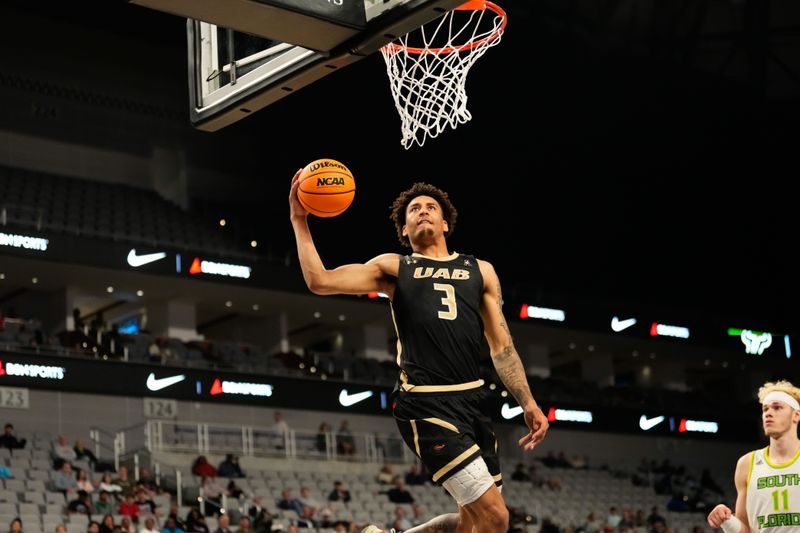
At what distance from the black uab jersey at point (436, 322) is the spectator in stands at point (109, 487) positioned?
1472 centimetres

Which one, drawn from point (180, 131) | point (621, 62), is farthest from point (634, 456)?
point (180, 131)

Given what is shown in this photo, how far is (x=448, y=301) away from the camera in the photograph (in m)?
6.36

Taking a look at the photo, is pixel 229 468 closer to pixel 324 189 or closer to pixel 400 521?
pixel 400 521

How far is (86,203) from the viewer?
29297 millimetres

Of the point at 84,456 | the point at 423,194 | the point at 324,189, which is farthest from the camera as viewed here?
the point at 84,456

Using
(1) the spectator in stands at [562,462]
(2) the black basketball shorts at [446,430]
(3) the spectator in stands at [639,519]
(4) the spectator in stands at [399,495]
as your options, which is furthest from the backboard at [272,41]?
(1) the spectator in stands at [562,462]

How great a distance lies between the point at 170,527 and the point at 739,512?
1254 centimetres

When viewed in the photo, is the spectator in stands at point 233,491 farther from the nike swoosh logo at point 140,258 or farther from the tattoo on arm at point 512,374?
the tattoo on arm at point 512,374

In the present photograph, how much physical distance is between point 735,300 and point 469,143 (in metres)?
11.4

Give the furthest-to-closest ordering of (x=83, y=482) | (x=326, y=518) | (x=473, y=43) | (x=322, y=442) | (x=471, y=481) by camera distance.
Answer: (x=322, y=442) → (x=326, y=518) → (x=83, y=482) → (x=473, y=43) → (x=471, y=481)

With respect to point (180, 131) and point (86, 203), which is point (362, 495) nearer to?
point (86, 203)

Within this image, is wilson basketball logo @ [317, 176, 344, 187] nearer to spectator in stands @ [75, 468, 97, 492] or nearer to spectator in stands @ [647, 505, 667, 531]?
spectator in stands @ [75, 468, 97, 492]

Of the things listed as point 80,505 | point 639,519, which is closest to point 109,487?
point 80,505

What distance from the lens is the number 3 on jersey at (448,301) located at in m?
6.31
